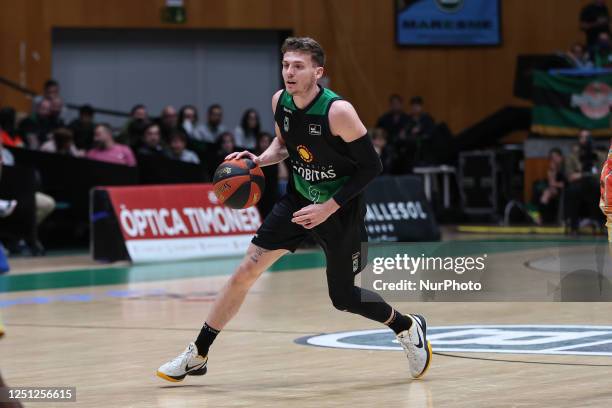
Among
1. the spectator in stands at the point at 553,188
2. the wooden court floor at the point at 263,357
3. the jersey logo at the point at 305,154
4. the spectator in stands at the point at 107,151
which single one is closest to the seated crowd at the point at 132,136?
the spectator in stands at the point at 107,151

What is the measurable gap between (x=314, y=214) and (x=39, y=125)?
41.7ft

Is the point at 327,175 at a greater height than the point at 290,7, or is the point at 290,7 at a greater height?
the point at 290,7

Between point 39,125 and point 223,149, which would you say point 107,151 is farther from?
point 223,149

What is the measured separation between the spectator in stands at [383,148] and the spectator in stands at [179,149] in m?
2.86

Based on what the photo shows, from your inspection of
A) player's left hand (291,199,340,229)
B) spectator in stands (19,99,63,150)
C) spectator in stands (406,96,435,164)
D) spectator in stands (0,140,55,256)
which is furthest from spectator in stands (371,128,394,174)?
player's left hand (291,199,340,229)

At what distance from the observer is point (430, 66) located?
26.0m

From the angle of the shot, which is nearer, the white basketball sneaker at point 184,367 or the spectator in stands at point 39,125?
the white basketball sneaker at point 184,367

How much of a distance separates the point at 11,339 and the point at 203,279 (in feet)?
15.8

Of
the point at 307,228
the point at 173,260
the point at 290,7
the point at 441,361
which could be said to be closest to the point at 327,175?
the point at 307,228

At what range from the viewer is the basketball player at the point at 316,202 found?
22.6 ft

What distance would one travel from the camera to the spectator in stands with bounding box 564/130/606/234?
19344 mm

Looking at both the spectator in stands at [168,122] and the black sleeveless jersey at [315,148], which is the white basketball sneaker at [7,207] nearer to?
the spectator in stands at [168,122]

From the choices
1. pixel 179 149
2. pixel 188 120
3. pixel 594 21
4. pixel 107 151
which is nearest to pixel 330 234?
pixel 107 151

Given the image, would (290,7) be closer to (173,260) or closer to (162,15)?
(162,15)
